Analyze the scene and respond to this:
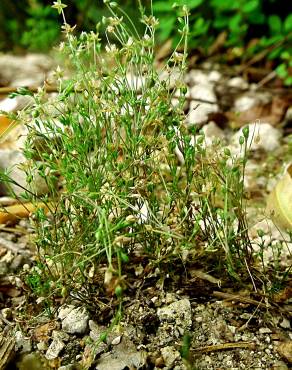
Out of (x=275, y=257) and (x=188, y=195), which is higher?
(x=188, y=195)

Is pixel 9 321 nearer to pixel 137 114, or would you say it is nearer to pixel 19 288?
pixel 19 288

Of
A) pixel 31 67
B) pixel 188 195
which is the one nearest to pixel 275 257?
pixel 188 195

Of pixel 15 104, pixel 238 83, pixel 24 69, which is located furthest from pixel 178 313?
pixel 24 69

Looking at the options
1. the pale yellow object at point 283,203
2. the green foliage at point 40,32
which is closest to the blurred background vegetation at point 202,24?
the green foliage at point 40,32

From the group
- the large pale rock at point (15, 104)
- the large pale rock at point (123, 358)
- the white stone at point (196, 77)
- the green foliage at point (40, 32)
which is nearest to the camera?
the large pale rock at point (123, 358)

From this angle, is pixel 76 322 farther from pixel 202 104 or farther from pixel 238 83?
pixel 238 83

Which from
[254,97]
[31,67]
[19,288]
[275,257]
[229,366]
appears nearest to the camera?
[229,366]

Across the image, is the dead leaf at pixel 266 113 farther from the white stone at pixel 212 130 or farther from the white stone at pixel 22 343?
the white stone at pixel 22 343
